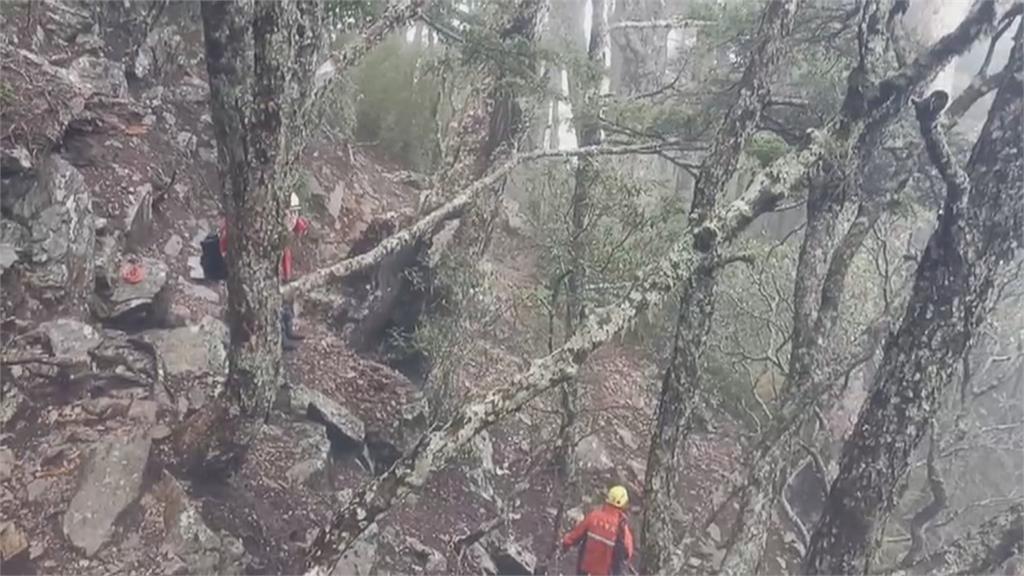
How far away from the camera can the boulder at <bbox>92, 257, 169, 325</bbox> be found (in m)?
8.12

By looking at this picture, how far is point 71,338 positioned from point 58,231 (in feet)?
3.79

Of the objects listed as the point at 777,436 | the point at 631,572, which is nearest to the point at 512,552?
the point at 631,572

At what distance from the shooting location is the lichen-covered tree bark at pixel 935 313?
14.3 feet

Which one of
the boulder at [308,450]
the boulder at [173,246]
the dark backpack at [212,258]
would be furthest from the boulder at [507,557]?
the boulder at [173,246]

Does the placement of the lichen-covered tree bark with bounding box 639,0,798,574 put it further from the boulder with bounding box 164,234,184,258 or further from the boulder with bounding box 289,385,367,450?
the boulder with bounding box 164,234,184,258

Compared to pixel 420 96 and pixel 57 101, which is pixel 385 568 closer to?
pixel 57 101

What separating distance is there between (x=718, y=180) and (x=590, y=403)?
629 centimetres

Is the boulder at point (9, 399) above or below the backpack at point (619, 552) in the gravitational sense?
above

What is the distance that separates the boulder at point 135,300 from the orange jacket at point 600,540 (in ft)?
16.0

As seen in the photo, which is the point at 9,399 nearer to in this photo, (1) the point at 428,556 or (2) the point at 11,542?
(2) the point at 11,542

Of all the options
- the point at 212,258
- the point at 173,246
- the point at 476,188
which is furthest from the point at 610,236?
the point at 173,246

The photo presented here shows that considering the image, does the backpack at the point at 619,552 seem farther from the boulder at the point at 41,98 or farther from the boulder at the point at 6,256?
the boulder at the point at 41,98

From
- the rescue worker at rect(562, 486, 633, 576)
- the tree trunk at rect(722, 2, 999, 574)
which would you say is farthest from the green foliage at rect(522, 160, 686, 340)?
the rescue worker at rect(562, 486, 633, 576)

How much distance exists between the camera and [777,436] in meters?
6.32
